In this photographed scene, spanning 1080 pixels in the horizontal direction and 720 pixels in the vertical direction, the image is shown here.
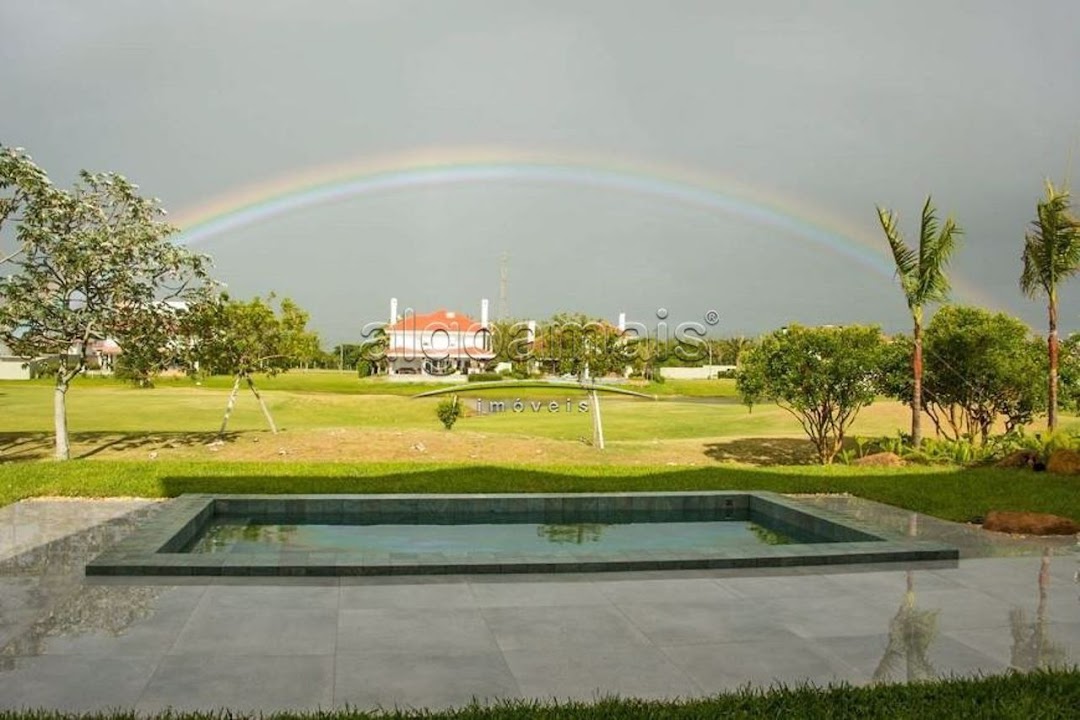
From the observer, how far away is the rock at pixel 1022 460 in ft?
52.0

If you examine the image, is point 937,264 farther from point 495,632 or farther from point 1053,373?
point 495,632

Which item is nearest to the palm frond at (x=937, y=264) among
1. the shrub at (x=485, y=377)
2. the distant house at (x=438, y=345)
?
the shrub at (x=485, y=377)

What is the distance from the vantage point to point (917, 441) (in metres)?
19.9

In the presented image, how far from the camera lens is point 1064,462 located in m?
14.9

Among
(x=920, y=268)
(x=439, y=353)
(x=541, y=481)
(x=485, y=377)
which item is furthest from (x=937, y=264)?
(x=439, y=353)

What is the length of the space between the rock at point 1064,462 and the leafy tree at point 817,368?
5.51 meters

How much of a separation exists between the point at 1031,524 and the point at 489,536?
230 inches

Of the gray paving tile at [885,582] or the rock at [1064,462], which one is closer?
the gray paving tile at [885,582]

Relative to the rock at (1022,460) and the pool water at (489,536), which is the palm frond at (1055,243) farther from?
the pool water at (489,536)

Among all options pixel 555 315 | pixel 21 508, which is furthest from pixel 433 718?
pixel 555 315

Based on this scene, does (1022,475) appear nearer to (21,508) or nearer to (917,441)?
(917,441)

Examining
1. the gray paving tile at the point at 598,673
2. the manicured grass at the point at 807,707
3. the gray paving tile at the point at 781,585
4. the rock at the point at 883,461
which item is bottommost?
the gray paving tile at the point at 598,673

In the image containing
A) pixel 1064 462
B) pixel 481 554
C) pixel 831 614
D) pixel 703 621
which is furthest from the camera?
pixel 1064 462

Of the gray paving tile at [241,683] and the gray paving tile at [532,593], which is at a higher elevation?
the gray paving tile at [532,593]
